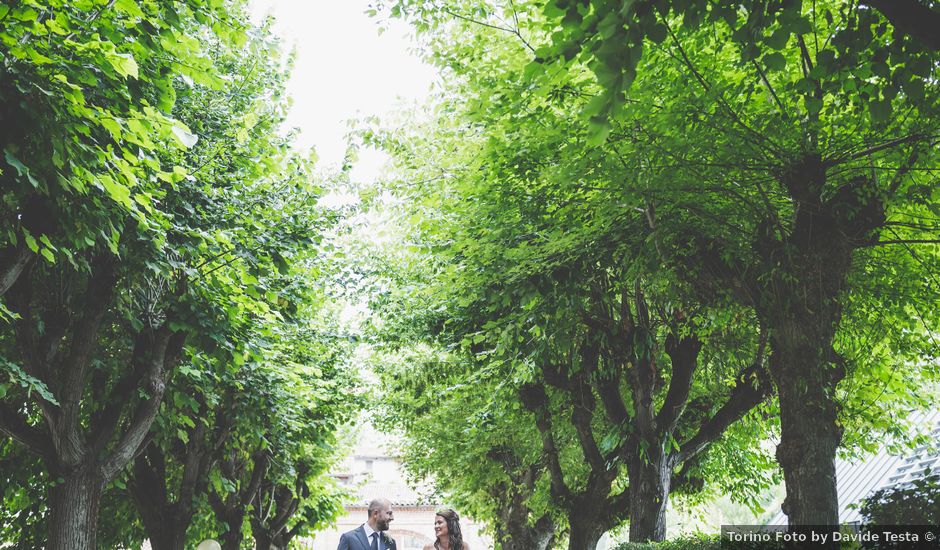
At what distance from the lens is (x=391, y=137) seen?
13.3 m

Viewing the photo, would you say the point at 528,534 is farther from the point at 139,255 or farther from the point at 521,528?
the point at 139,255

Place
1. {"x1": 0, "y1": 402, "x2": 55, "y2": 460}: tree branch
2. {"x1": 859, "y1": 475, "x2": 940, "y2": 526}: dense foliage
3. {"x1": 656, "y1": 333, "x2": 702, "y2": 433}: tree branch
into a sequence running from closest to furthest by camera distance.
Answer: {"x1": 859, "y1": 475, "x2": 940, "y2": 526}: dense foliage, {"x1": 0, "y1": 402, "x2": 55, "y2": 460}: tree branch, {"x1": 656, "y1": 333, "x2": 702, "y2": 433}: tree branch

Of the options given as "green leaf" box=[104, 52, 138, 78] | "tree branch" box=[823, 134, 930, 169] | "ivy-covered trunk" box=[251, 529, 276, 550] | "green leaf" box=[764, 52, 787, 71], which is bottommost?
"ivy-covered trunk" box=[251, 529, 276, 550]

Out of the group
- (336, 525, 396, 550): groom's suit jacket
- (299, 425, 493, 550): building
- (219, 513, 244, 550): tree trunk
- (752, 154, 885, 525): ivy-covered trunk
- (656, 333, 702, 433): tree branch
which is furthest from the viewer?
(299, 425, 493, 550): building

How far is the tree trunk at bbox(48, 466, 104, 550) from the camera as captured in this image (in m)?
9.93

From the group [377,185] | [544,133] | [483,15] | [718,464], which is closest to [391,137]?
[377,185]

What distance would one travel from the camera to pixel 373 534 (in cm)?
795

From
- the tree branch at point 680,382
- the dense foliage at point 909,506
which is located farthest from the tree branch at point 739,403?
the dense foliage at point 909,506

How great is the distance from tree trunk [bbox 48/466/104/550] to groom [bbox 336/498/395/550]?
4432 mm

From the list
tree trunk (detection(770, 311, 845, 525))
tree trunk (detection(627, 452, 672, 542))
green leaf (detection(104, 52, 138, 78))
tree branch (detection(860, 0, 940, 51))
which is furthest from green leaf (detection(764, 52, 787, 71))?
tree trunk (detection(627, 452, 672, 542))

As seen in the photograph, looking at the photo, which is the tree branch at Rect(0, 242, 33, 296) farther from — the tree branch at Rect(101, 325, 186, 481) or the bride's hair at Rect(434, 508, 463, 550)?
the bride's hair at Rect(434, 508, 463, 550)

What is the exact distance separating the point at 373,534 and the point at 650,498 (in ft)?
19.4

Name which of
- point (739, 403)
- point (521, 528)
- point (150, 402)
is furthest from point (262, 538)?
point (739, 403)

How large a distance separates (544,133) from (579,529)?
10084 millimetres
